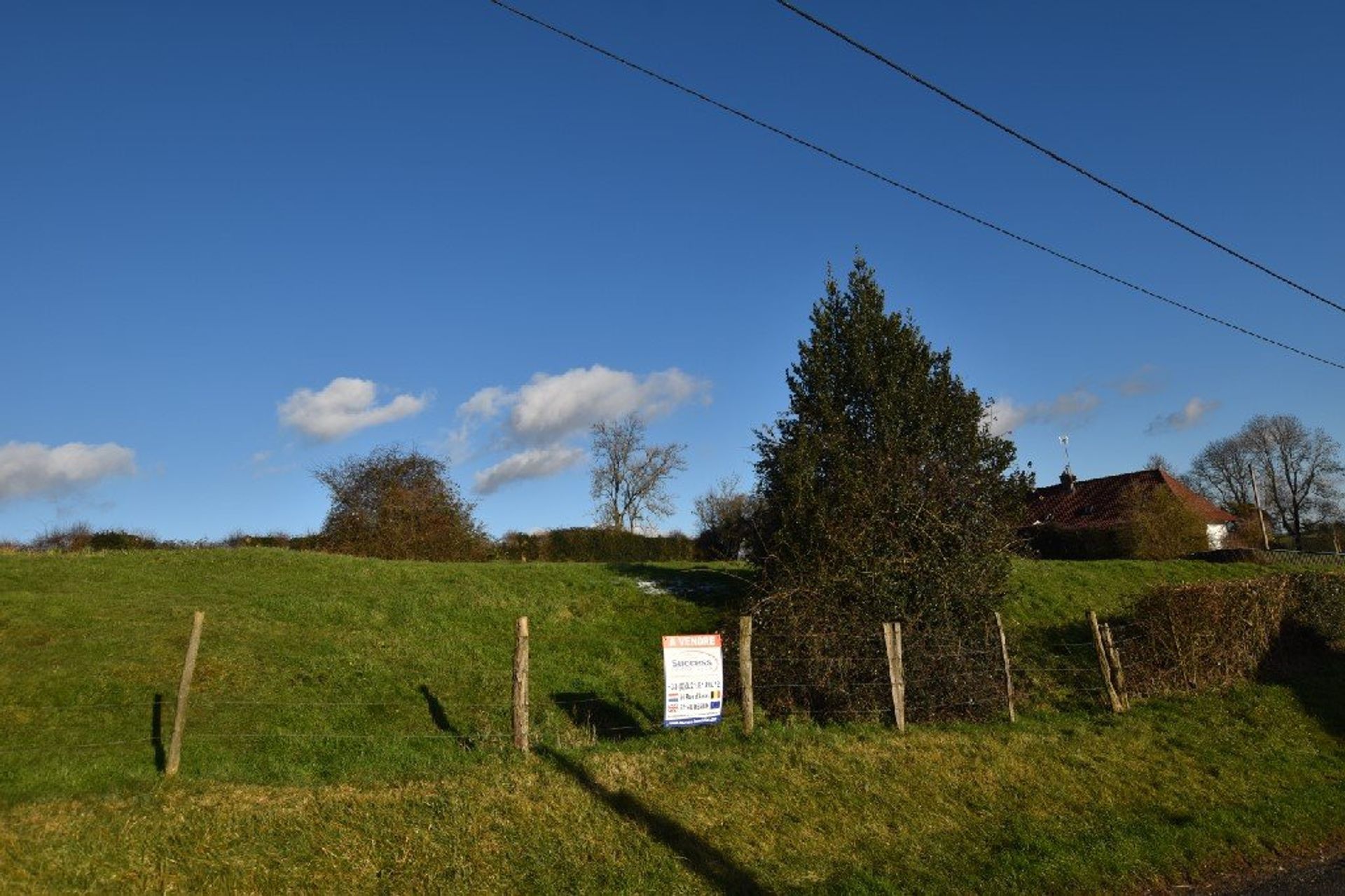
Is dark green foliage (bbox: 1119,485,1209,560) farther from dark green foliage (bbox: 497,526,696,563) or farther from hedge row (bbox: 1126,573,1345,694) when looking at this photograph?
hedge row (bbox: 1126,573,1345,694)

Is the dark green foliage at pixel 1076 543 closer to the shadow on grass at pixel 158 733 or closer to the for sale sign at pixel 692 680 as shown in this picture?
the for sale sign at pixel 692 680

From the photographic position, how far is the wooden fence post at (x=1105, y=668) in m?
15.9

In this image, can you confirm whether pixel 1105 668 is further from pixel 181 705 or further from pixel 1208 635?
pixel 181 705

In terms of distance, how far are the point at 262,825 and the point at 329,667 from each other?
25.7 feet

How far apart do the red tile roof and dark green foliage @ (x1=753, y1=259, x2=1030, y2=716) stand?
39.9 meters

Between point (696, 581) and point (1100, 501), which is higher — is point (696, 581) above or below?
below

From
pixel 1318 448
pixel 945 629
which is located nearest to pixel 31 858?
pixel 945 629

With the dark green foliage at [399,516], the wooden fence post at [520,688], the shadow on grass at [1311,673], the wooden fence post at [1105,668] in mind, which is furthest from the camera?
the dark green foliage at [399,516]

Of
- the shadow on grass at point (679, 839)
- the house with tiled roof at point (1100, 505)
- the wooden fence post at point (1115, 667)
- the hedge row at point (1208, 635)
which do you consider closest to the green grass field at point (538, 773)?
the shadow on grass at point (679, 839)

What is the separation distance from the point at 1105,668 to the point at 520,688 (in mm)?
11076

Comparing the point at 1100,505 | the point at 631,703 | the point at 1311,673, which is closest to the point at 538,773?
the point at 631,703

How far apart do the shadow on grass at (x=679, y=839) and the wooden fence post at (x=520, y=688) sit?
67 centimetres

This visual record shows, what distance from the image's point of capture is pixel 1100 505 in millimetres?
60031

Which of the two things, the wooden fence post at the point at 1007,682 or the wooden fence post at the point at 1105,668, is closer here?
the wooden fence post at the point at 1007,682
